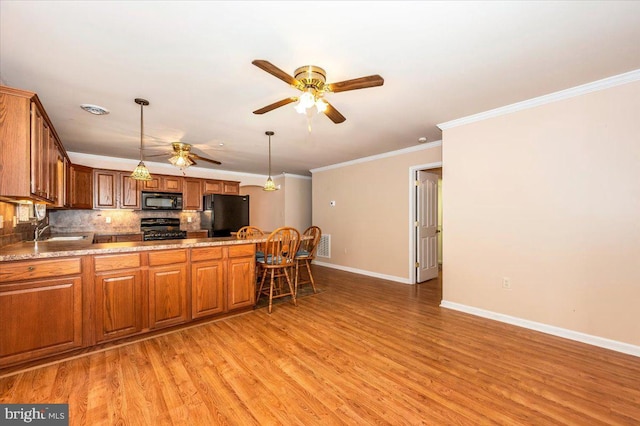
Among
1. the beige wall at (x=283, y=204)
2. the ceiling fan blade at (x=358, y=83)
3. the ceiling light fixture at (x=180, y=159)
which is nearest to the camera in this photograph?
the ceiling fan blade at (x=358, y=83)

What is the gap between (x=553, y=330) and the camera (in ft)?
8.98

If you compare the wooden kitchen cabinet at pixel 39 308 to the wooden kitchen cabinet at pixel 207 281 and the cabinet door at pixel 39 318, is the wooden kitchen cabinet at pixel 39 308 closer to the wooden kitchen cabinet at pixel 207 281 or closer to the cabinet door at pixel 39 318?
the cabinet door at pixel 39 318

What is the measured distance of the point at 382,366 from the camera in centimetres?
217

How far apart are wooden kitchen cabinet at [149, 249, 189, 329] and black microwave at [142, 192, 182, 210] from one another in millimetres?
3225

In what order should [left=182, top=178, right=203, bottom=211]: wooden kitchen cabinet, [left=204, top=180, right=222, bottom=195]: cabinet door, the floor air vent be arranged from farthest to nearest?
the floor air vent < [left=204, top=180, right=222, bottom=195]: cabinet door < [left=182, top=178, right=203, bottom=211]: wooden kitchen cabinet

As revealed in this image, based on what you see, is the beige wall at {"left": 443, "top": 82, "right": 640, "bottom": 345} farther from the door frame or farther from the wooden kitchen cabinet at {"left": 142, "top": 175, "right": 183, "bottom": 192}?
the wooden kitchen cabinet at {"left": 142, "top": 175, "right": 183, "bottom": 192}

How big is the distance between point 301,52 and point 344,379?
239cm

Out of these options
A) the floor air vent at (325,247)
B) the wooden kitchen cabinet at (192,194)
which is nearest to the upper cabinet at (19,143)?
the wooden kitchen cabinet at (192,194)

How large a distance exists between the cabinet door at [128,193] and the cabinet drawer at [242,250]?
3.29 metres

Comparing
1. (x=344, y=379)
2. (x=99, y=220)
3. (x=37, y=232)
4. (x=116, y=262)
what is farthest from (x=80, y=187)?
(x=344, y=379)

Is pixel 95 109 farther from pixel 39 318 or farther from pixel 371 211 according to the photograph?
pixel 371 211

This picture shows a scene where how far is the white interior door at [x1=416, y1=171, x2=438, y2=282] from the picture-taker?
481 cm

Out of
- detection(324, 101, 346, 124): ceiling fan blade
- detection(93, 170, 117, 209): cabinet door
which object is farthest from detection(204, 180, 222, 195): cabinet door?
detection(324, 101, 346, 124): ceiling fan blade

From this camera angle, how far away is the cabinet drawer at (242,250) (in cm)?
320
